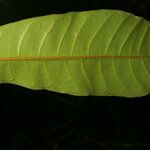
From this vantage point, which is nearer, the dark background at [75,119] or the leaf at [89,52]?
the leaf at [89,52]

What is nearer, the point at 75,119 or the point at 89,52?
the point at 89,52

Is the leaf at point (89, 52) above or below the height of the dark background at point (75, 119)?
above

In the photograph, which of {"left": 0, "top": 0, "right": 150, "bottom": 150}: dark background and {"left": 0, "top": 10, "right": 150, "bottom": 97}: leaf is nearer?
{"left": 0, "top": 10, "right": 150, "bottom": 97}: leaf

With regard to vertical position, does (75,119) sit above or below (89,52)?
below

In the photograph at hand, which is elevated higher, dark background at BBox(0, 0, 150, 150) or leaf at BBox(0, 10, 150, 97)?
leaf at BBox(0, 10, 150, 97)

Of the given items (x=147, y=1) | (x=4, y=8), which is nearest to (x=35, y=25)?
(x=4, y=8)

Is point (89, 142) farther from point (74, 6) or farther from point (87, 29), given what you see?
point (87, 29)
